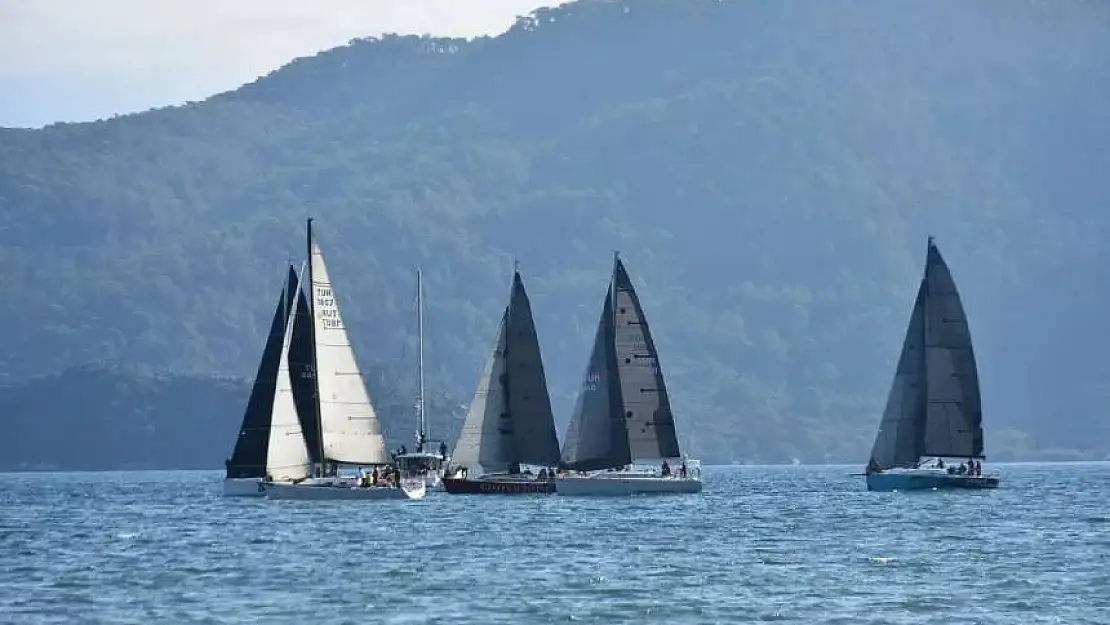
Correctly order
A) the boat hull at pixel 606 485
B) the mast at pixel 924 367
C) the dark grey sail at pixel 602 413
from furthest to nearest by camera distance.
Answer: the mast at pixel 924 367 → the boat hull at pixel 606 485 → the dark grey sail at pixel 602 413

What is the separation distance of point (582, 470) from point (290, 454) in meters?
12.3

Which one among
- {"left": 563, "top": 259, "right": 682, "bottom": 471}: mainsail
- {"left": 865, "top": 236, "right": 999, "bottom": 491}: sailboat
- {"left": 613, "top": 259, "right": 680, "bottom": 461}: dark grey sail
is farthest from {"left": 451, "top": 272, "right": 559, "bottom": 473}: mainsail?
{"left": 865, "top": 236, "right": 999, "bottom": 491}: sailboat

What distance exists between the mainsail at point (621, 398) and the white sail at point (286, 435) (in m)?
11.3

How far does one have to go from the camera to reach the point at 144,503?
123938 mm

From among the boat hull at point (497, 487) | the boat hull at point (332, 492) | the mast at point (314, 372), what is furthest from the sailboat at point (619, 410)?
the mast at point (314, 372)

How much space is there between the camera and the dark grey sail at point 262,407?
114 meters

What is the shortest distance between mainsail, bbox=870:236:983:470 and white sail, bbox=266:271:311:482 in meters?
26.9

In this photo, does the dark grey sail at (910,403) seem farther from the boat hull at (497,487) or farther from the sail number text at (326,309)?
the sail number text at (326,309)

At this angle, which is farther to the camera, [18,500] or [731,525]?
[18,500]

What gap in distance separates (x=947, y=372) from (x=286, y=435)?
2985 cm

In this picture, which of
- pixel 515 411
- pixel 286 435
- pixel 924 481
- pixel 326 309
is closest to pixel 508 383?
pixel 515 411

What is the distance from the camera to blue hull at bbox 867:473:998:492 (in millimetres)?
→ 114625

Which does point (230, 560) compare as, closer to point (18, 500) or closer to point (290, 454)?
point (290, 454)

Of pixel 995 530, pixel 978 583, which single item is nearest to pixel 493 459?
pixel 995 530
